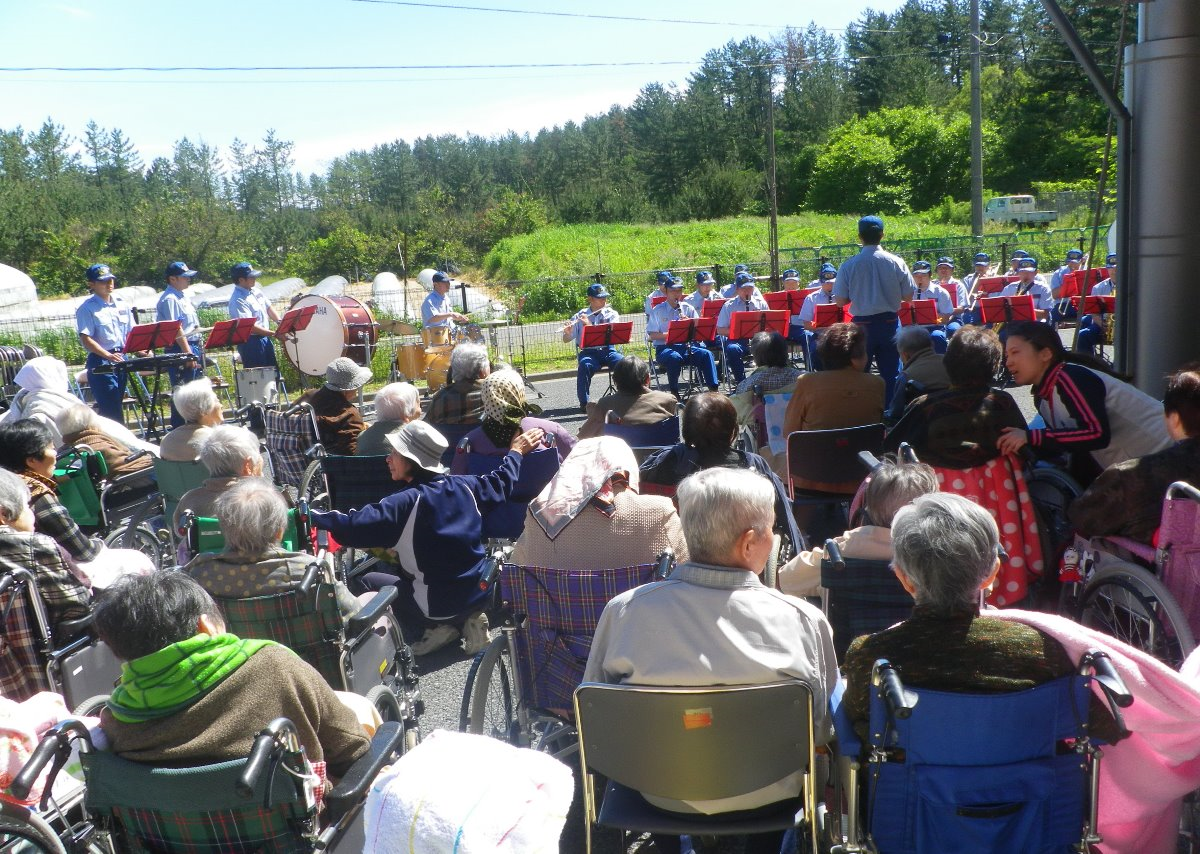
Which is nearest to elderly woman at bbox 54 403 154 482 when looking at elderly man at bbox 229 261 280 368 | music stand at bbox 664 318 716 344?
elderly man at bbox 229 261 280 368

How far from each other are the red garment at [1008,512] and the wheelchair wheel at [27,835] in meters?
2.96

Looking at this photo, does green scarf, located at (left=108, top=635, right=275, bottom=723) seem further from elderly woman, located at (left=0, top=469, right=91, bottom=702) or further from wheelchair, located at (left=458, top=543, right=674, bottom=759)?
elderly woman, located at (left=0, top=469, right=91, bottom=702)

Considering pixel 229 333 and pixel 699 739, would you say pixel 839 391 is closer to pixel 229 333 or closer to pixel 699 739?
pixel 699 739

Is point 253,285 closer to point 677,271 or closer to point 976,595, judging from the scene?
point 976,595

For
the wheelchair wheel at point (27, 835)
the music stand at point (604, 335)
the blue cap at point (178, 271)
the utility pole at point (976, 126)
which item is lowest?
the wheelchair wheel at point (27, 835)

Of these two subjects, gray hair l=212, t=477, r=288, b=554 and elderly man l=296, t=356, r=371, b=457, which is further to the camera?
elderly man l=296, t=356, r=371, b=457

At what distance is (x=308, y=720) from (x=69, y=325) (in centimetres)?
2629

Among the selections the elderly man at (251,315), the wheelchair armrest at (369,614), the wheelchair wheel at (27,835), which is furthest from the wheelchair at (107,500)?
the elderly man at (251,315)

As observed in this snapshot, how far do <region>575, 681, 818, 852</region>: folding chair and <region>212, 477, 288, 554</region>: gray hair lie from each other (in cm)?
136

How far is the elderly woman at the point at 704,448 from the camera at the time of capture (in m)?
4.02

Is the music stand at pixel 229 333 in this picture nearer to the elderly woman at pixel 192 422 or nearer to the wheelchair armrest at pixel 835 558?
the elderly woman at pixel 192 422

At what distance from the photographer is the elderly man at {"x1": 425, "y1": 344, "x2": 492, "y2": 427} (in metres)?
5.89

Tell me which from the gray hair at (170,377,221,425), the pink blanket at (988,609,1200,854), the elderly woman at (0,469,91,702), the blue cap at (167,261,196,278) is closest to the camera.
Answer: the pink blanket at (988,609,1200,854)

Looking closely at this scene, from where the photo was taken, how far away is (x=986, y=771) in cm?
206
